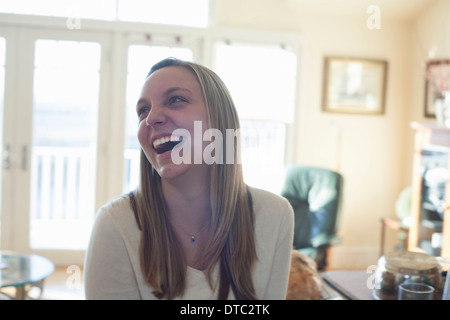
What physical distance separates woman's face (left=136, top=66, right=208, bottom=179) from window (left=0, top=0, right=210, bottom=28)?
10.5 ft

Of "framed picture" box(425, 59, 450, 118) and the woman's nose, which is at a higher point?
"framed picture" box(425, 59, 450, 118)

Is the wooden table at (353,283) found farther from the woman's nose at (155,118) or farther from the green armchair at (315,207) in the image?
the green armchair at (315,207)

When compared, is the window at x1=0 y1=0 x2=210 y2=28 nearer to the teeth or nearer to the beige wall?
the beige wall

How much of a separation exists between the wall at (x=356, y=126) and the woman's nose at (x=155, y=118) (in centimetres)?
330

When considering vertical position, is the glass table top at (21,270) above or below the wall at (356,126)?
below

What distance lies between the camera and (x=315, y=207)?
3.22 meters

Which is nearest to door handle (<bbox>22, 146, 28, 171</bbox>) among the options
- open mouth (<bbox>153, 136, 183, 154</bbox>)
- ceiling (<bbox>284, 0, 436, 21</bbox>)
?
ceiling (<bbox>284, 0, 436, 21</bbox>)

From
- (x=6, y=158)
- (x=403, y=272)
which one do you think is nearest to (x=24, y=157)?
(x=6, y=158)

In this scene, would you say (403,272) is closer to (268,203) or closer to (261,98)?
(268,203)

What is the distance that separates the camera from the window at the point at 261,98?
388cm

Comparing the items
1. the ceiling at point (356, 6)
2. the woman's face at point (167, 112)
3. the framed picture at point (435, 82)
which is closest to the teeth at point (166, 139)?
the woman's face at point (167, 112)

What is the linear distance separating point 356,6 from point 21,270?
9.69ft

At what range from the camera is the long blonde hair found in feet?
2.44
